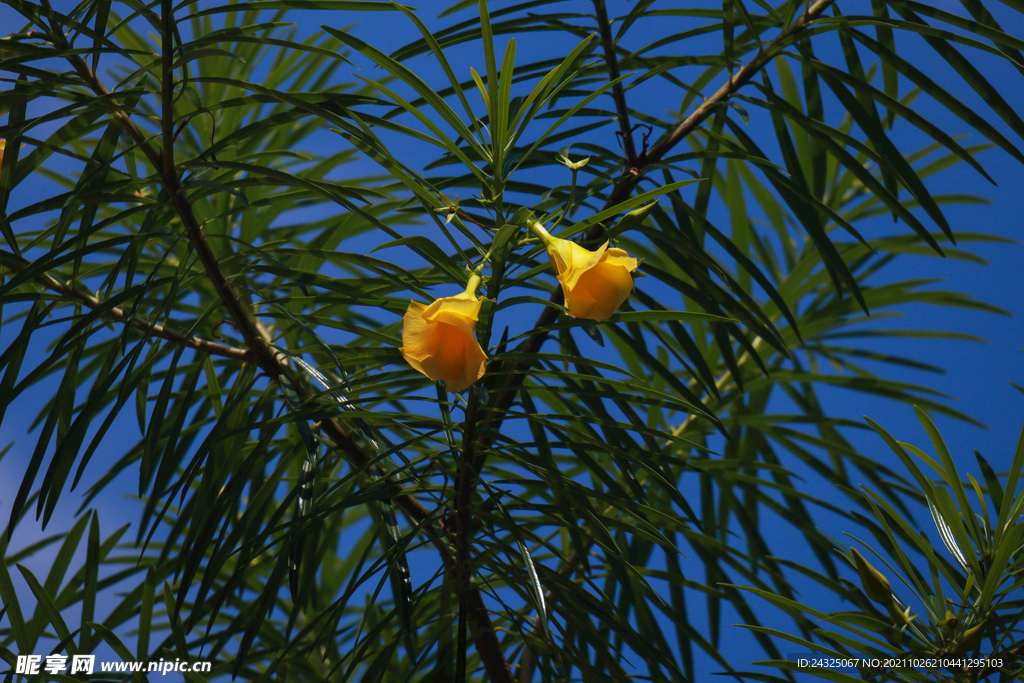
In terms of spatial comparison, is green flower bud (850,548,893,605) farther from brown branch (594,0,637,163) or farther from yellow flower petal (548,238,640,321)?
brown branch (594,0,637,163)

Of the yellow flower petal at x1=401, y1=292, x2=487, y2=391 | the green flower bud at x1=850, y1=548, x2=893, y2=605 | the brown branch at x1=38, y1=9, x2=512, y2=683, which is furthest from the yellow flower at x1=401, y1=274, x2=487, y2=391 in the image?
the green flower bud at x1=850, y1=548, x2=893, y2=605

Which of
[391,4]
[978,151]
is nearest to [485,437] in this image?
[391,4]

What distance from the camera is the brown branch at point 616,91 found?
1.94 ft

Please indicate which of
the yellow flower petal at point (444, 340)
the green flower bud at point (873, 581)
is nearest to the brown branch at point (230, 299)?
the yellow flower petal at point (444, 340)

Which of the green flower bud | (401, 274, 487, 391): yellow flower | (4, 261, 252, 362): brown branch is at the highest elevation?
(4, 261, 252, 362): brown branch

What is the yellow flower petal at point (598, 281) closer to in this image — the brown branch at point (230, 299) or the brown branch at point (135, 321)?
the brown branch at point (230, 299)

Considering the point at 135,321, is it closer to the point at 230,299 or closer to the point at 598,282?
the point at 230,299

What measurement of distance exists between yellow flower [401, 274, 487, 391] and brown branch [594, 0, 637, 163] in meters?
0.30

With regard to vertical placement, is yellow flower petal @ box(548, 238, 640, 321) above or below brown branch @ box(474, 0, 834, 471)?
below

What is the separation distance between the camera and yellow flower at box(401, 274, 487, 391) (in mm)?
336

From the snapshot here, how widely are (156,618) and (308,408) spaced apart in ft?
2.42

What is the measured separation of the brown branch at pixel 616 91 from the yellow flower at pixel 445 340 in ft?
1.00

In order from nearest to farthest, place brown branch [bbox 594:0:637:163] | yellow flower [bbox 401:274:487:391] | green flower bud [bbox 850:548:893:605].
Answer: yellow flower [bbox 401:274:487:391]
green flower bud [bbox 850:548:893:605]
brown branch [bbox 594:0:637:163]

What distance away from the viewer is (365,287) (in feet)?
2.14
